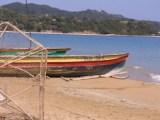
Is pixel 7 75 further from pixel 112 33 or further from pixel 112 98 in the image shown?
pixel 112 33

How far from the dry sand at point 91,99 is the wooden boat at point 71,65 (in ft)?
1.61

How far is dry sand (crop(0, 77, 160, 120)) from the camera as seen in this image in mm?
9969

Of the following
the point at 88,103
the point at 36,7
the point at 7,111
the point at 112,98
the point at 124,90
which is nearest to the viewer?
the point at 7,111

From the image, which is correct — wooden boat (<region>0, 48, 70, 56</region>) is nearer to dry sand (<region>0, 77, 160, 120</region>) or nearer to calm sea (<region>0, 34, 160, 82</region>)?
dry sand (<region>0, 77, 160, 120</region>)

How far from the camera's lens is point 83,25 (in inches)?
4107

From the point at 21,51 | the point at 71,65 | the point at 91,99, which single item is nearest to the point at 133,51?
the point at 21,51

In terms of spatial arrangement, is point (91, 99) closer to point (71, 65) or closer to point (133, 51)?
point (71, 65)

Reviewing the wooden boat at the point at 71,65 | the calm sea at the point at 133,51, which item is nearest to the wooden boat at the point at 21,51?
the wooden boat at the point at 71,65

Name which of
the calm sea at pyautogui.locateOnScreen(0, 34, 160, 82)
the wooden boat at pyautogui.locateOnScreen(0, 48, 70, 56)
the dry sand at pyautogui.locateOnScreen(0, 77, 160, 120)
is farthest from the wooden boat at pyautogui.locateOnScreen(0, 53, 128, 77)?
the calm sea at pyautogui.locateOnScreen(0, 34, 160, 82)

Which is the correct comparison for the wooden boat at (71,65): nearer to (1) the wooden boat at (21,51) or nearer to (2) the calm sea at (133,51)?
(1) the wooden boat at (21,51)

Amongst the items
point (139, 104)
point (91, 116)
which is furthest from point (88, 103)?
point (91, 116)

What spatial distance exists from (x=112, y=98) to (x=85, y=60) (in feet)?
16.9

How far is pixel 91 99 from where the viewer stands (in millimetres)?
13219

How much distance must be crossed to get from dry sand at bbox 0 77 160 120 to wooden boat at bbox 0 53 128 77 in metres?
0.49
